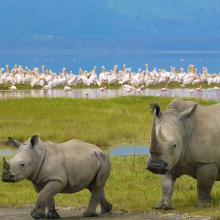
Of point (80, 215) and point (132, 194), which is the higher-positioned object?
point (80, 215)

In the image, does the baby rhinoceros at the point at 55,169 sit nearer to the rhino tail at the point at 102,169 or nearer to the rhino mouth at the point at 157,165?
the rhino tail at the point at 102,169

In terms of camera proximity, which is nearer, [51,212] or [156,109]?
[51,212]

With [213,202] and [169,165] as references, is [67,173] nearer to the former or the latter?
[169,165]

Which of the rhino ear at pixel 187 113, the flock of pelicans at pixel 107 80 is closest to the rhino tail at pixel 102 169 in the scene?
the rhino ear at pixel 187 113

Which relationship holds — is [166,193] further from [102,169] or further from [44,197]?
[44,197]

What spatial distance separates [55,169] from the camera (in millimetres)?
10141

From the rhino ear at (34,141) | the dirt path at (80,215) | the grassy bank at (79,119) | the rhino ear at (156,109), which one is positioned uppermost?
the rhino ear at (156,109)

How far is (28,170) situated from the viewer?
9961mm

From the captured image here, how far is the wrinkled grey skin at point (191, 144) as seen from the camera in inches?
422

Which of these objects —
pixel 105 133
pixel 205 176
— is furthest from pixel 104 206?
pixel 105 133

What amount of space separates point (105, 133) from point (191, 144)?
1215cm

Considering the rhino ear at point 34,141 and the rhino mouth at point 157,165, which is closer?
the rhino ear at point 34,141

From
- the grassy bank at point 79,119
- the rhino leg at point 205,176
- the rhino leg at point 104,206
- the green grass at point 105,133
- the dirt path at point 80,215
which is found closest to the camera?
the dirt path at point 80,215

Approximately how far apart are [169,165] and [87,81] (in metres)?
45.6
